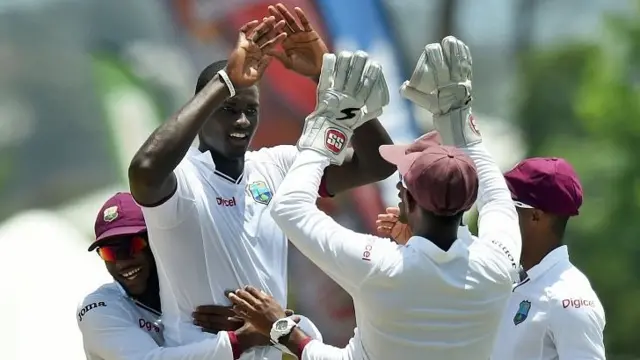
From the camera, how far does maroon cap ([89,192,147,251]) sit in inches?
109

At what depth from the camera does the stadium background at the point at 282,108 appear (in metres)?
6.50

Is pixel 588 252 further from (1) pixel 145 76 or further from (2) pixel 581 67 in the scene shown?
(1) pixel 145 76

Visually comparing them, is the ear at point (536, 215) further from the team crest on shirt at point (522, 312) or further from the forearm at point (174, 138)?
the forearm at point (174, 138)

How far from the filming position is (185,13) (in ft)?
22.6

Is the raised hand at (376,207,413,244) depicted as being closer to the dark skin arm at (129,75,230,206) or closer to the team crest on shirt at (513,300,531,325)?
the team crest on shirt at (513,300,531,325)

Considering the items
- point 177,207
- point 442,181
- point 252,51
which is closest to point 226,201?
point 177,207

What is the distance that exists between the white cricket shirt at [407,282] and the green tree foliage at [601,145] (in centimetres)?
527

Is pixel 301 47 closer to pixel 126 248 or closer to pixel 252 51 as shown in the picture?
pixel 252 51

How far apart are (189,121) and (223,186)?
30 cm

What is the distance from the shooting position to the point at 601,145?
7391mm

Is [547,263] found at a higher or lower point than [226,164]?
lower

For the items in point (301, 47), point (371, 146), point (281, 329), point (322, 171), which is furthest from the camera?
point (371, 146)

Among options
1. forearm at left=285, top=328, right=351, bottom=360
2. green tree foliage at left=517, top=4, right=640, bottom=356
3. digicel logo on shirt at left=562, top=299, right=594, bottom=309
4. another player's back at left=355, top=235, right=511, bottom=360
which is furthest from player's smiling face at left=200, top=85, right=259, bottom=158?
green tree foliage at left=517, top=4, right=640, bottom=356

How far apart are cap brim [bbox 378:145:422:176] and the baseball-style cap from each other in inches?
1.2
